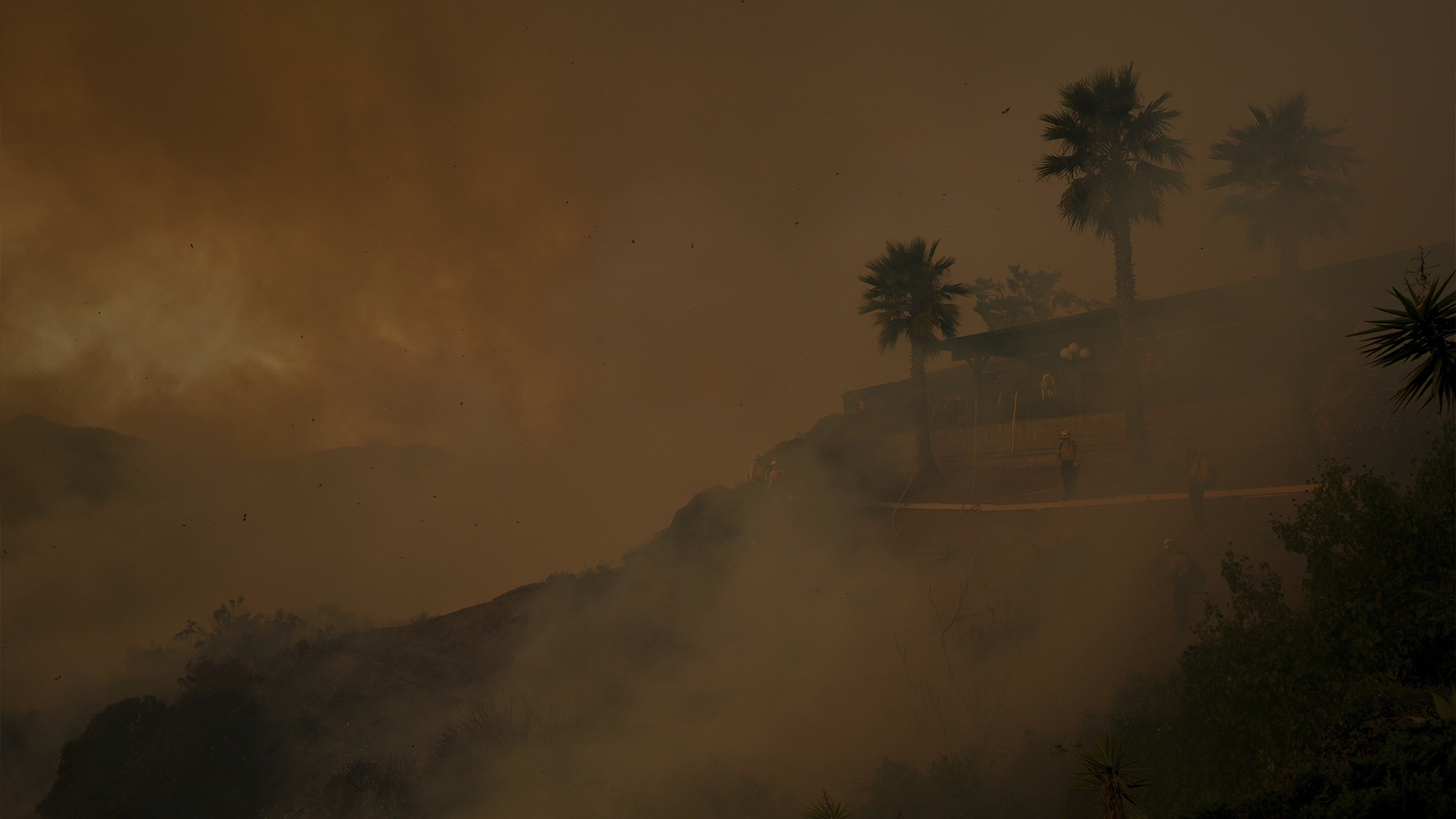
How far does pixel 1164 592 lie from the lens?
15.4 metres

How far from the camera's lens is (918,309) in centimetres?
2862

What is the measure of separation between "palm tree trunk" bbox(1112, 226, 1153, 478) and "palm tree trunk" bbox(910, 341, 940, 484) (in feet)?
22.8

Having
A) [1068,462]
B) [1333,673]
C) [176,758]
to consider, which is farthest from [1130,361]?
[176,758]

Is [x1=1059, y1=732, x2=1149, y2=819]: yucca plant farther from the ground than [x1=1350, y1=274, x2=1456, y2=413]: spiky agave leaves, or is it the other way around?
[x1=1350, y1=274, x2=1456, y2=413]: spiky agave leaves

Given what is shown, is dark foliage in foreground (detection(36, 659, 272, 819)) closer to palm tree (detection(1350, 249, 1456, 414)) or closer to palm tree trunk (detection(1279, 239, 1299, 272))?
palm tree (detection(1350, 249, 1456, 414))

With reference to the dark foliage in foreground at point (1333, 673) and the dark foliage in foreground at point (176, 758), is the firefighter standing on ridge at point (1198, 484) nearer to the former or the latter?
the dark foliage in foreground at point (1333, 673)

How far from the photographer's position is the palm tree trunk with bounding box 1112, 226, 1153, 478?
2127 cm

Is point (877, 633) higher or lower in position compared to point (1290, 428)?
lower

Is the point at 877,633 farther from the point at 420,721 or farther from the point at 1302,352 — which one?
the point at 420,721

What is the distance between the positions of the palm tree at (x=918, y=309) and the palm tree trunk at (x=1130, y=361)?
21.9 ft

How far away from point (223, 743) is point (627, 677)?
16552mm

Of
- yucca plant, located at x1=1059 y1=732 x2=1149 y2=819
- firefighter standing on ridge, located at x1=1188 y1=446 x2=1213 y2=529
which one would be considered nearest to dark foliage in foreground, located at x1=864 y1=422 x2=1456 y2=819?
yucca plant, located at x1=1059 y1=732 x2=1149 y2=819

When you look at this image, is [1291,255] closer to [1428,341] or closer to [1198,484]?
[1198,484]

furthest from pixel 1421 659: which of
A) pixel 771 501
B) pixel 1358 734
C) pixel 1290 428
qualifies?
pixel 771 501
